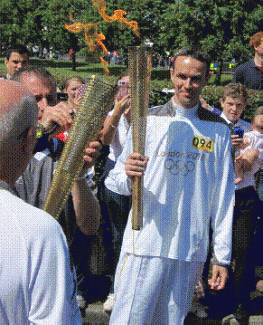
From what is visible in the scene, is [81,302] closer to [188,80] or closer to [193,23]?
[188,80]

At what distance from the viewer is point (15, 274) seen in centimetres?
113

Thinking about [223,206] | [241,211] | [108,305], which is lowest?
[108,305]

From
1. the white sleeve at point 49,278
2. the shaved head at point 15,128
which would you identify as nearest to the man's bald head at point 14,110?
the shaved head at point 15,128

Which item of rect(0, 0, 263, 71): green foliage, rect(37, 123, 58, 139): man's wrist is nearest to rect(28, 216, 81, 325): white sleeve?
rect(37, 123, 58, 139): man's wrist

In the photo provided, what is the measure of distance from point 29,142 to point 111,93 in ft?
1.93

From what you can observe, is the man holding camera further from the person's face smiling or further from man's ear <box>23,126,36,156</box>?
man's ear <box>23,126,36,156</box>

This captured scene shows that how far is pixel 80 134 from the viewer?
1812 mm

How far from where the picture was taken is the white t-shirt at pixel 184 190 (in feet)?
8.81

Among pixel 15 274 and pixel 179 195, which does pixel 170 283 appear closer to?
pixel 179 195

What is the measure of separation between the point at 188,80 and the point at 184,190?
2.19ft

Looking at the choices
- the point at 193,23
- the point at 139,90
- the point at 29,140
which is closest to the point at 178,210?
the point at 139,90

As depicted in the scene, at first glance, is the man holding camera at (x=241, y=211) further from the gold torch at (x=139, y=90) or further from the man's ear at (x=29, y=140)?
the man's ear at (x=29, y=140)

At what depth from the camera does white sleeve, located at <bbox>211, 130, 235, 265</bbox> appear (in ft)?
8.94

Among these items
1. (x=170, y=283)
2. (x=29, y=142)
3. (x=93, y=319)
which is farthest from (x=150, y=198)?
(x=93, y=319)
